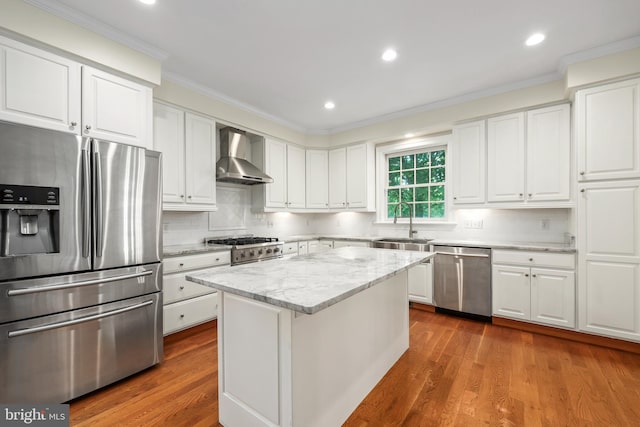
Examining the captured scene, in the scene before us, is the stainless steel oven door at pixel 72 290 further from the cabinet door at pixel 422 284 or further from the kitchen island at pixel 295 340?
the cabinet door at pixel 422 284

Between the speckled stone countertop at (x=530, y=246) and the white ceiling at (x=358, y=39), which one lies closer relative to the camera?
the white ceiling at (x=358, y=39)

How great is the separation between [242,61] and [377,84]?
1530 millimetres

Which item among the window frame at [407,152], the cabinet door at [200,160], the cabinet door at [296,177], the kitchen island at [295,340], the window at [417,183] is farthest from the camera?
the cabinet door at [296,177]

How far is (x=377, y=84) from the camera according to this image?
3.22m

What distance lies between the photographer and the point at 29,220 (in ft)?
5.64

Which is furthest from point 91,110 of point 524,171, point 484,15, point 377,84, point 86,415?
point 524,171

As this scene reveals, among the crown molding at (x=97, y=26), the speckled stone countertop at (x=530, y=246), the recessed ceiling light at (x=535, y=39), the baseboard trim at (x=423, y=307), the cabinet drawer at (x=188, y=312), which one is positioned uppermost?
the recessed ceiling light at (x=535, y=39)

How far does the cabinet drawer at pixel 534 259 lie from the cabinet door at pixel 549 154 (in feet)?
2.08

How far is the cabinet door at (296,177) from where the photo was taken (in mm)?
4543

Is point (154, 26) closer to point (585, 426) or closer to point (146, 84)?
point (146, 84)

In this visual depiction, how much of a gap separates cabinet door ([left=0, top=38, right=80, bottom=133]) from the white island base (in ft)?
5.86

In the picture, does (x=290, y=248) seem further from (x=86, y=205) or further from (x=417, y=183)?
(x=86, y=205)

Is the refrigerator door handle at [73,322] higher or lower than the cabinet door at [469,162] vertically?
lower

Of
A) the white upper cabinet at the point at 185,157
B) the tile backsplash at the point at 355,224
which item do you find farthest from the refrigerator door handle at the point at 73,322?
the tile backsplash at the point at 355,224
